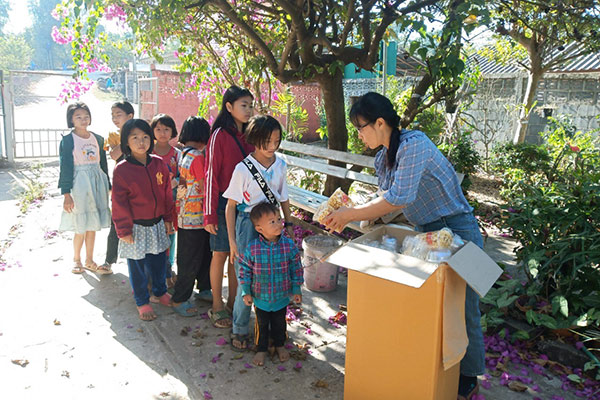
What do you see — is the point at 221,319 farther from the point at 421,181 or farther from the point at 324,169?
the point at 324,169

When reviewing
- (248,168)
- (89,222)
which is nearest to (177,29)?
(89,222)

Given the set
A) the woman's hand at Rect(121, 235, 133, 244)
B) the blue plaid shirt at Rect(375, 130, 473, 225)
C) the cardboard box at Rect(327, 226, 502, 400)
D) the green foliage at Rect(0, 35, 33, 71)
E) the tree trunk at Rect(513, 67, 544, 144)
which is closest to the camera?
the cardboard box at Rect(327, 226, 502, 400)

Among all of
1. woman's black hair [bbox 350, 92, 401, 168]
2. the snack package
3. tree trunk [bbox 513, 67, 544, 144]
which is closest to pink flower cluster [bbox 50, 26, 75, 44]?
the snack package

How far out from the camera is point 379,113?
236 centimetres

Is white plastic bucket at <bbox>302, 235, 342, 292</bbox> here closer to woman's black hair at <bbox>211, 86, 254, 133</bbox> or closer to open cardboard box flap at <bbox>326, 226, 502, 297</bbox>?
woman's black hair at <bbox>211, 86, 254, 133</bbox>

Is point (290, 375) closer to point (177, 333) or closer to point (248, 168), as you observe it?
point (177, 333)

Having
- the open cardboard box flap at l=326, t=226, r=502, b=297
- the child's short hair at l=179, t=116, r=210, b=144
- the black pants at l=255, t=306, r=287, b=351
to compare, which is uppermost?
the child's short hair at l=179, t=116, r=210, b=144

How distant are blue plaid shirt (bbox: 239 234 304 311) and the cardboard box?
67 centimetres

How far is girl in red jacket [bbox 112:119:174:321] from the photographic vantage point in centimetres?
356

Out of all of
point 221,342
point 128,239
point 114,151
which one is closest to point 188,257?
point 128,239

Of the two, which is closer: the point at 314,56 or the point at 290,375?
the point at 290,375

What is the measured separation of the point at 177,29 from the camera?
5.85m

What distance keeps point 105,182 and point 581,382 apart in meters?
4.33

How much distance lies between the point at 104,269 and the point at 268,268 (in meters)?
2.41
